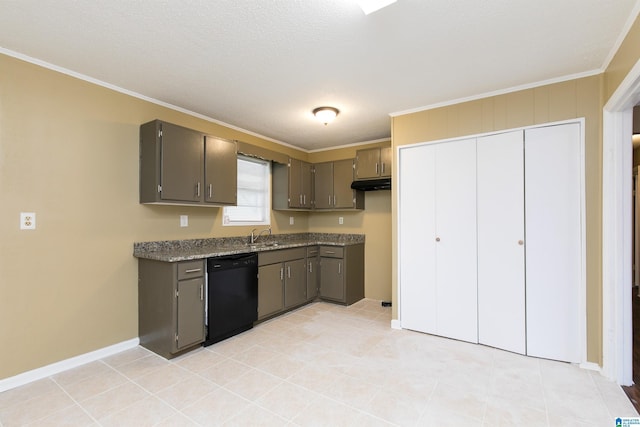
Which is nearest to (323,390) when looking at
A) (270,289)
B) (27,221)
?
(270,289)

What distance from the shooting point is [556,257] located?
2.65 meters

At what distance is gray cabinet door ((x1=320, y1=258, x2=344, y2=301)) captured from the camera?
4.38 metres

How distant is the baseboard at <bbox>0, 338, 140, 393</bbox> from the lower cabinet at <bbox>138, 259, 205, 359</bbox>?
0.56 ft

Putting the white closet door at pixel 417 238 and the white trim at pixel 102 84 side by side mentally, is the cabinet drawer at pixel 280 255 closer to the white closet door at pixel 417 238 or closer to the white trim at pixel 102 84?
the white closet door at pixel 417 238

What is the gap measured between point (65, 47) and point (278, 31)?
63.6 inches

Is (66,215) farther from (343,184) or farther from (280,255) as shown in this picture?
(343,184)

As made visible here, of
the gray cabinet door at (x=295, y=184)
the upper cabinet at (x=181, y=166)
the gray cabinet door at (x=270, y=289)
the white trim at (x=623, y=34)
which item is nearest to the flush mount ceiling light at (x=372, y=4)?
the white trim at (x=623, y=34)

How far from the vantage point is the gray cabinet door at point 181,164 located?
2.90 meters

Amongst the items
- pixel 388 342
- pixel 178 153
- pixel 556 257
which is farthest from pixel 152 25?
pixel 556 257

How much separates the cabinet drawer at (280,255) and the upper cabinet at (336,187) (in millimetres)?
1010

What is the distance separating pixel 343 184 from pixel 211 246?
2.22 metres

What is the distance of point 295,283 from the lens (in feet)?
13.5

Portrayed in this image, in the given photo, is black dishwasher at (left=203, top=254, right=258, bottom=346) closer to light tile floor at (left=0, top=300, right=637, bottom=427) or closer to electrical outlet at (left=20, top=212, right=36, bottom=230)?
light tile floor at (left=0, top=300, right=637, bottom=427)

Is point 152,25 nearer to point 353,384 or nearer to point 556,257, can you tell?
point 353,384
